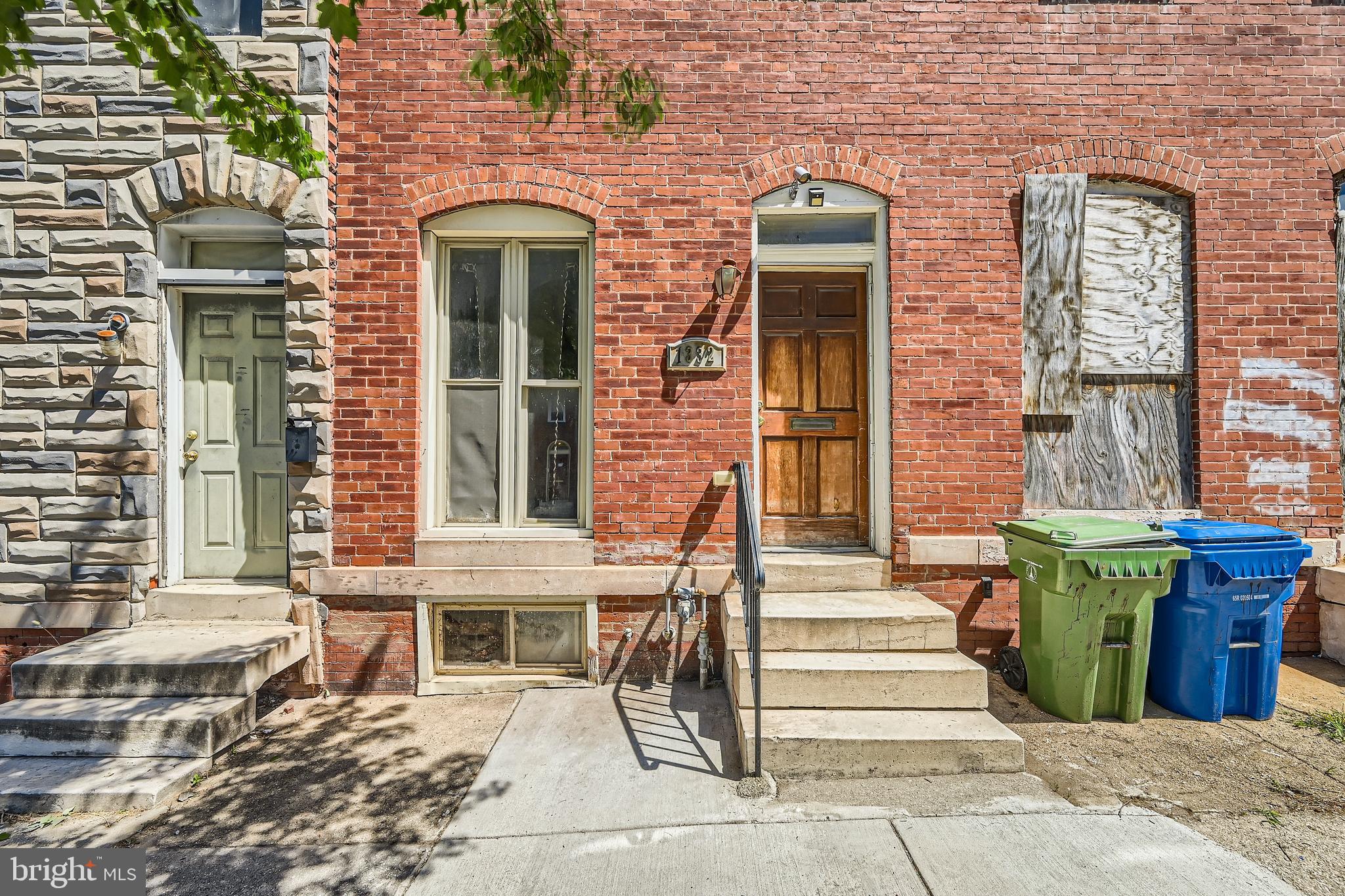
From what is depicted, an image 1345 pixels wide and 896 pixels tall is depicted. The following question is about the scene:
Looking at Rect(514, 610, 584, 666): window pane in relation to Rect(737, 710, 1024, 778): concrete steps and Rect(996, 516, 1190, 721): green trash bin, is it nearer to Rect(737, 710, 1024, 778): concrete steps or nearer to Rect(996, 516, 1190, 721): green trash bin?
Rect(737, 710, 1024, 778): concrete steps

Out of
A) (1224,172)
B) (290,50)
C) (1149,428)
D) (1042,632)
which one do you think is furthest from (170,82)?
(1224,172)

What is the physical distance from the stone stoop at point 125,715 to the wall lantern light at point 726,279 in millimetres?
3660

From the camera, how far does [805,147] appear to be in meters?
4.43

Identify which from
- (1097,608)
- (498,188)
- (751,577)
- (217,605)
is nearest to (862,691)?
(751,577)

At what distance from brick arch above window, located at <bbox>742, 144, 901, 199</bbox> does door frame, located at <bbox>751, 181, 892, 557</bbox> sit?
0.08 m

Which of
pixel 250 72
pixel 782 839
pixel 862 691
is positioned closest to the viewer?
pixel 782 839

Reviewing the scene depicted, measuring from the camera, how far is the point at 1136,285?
4.54 meters

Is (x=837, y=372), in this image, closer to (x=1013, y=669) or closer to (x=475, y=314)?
(x=1013, y=669)

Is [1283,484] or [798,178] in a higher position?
[798,178]

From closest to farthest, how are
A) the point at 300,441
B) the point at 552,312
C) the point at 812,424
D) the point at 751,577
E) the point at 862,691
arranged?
the point at 751,577 → the point at 862,691 → the point at 300,441 → the point at 552,312 → the point at 812,424

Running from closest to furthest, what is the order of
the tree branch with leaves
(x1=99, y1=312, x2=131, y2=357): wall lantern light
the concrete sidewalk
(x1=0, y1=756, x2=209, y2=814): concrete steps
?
1. the tree branch with leaves
2. the concrete sidewalk
3. (x1=0, y1=756, x2=209, y2=814): concrete steps
4. (x1=99, y1=312, x2=131, y2=357): wall lantern light

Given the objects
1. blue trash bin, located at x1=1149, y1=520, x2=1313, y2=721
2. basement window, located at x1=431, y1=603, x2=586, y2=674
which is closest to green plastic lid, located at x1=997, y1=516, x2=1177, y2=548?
blue trash bin, located at x1=1149, y1=520, x2=1313, y2=721

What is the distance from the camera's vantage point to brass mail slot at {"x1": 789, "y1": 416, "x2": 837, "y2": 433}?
4.80 m

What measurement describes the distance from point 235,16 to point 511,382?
125 inches
